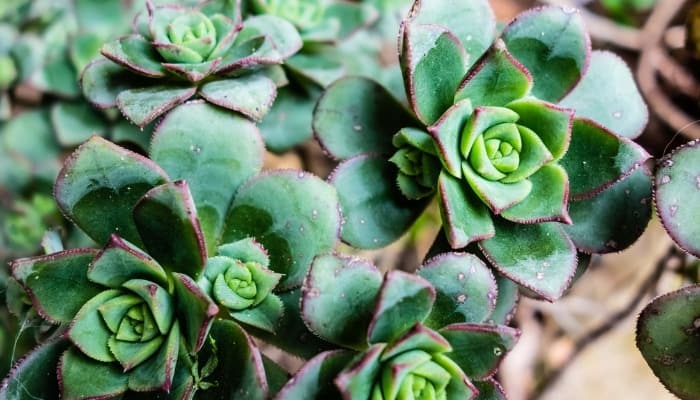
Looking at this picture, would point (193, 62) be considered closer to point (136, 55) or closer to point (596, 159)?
point (136, 55)

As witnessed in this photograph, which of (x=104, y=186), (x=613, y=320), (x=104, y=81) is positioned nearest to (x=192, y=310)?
(x=104, y=186)

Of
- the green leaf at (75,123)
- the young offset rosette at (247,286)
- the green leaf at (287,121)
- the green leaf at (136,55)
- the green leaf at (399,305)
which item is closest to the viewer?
the green leaf at (399,305)

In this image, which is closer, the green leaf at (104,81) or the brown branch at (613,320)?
the green leaf at (104,81)

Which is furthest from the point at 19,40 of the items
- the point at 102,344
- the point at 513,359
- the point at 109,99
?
the point at 513,359

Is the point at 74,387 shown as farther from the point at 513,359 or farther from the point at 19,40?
the point at 513,359

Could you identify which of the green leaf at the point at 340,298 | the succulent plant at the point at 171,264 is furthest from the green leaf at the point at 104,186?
the green leaf at the point at 340,298

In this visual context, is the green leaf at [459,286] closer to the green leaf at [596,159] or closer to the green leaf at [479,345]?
the green leaf at [479,345]
